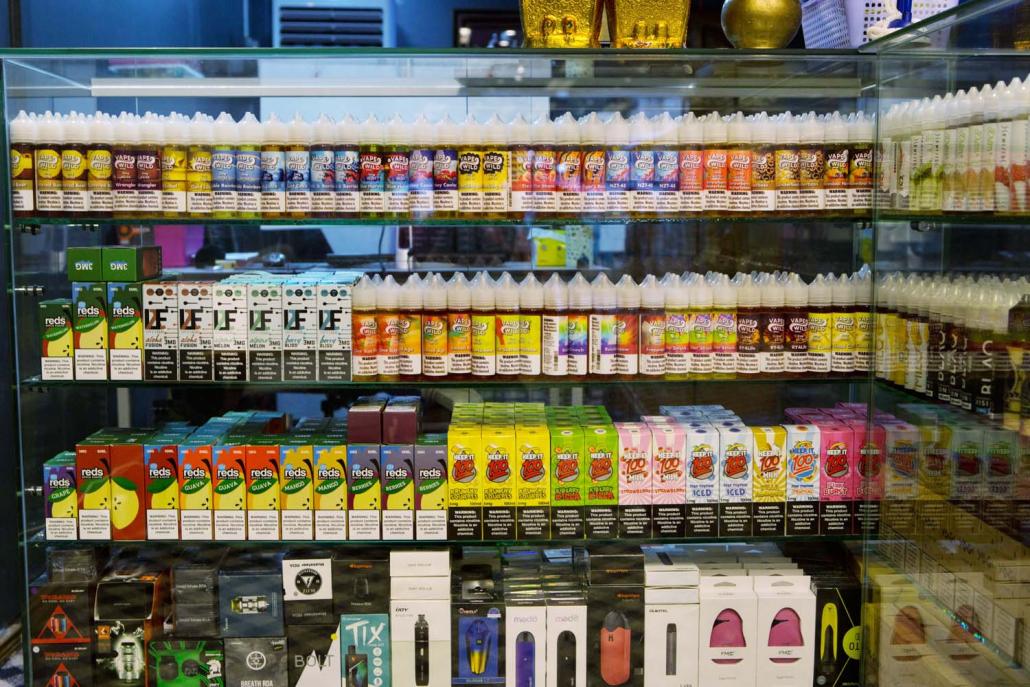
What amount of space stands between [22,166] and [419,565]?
1.52 m

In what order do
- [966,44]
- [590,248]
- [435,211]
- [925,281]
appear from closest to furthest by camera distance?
1. [966,44]
2. [925,281]
3. [435,211]
4. [590,248]

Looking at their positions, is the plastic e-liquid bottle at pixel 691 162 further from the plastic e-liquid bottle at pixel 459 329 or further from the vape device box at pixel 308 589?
the vape device box at pixel 308 589

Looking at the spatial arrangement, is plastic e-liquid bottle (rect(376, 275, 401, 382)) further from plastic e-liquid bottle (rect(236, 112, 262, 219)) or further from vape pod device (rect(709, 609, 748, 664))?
vape pod device (rect(709, 609, 748, 664))

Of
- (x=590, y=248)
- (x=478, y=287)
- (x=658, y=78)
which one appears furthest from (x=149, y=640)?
(x=658, y=78)

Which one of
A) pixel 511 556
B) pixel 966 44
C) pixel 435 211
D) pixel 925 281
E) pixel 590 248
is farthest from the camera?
→ pixel 590 248

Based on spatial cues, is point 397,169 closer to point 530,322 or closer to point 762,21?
point 530,322

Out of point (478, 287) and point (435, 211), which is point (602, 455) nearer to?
point (478, 287)

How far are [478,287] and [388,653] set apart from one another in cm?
104

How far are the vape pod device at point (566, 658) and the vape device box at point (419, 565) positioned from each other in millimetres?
363

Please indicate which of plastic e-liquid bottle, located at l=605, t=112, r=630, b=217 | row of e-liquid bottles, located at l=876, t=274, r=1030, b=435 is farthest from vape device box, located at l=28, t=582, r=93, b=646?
row of e-liquid bottles, located at l=876, t=274, r=1030, b=435

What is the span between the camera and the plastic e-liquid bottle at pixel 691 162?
279 cm

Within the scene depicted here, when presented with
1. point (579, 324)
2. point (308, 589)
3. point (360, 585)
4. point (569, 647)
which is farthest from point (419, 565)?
point (579, 324)

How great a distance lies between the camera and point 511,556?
3.01m

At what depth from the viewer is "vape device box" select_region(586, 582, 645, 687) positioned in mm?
2807
